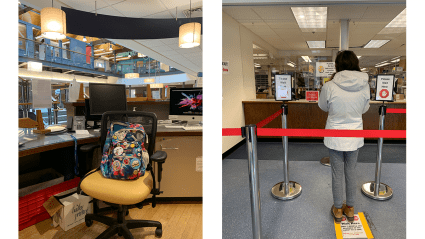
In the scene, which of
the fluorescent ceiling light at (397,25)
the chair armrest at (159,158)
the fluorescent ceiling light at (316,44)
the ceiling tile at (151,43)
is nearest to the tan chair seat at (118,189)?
the chair armrest at (159,158)

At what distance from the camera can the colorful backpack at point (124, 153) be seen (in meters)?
1.78

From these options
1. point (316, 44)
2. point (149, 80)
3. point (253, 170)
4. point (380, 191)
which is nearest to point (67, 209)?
point (253, 170)

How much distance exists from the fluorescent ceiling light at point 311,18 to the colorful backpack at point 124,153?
154 inches

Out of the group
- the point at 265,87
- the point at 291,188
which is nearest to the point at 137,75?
the point at 265,87

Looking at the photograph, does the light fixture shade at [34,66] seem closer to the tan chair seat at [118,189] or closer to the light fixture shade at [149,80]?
the light fixture shade at [149,80]

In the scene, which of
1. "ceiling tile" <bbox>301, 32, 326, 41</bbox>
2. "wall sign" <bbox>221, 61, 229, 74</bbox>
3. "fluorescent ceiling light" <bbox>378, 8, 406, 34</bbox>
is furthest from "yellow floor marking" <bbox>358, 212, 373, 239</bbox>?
"ceiling tile" <bbox>301, 32, 326, 41</bbox>

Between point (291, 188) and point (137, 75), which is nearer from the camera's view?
point (291, 188)

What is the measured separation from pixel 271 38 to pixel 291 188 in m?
5.13

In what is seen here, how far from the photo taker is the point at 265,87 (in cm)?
809

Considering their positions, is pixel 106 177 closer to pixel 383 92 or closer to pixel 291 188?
pixel 291 188

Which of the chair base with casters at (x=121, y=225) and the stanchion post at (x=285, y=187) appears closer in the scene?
the chair base with casters at (x=121, y=225)

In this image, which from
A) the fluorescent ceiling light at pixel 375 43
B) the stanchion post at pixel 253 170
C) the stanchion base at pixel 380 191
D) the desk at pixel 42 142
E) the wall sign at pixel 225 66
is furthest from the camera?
the fluorescent ceiling light at pixel 375 43

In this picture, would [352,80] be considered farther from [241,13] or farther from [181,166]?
[241,13]
